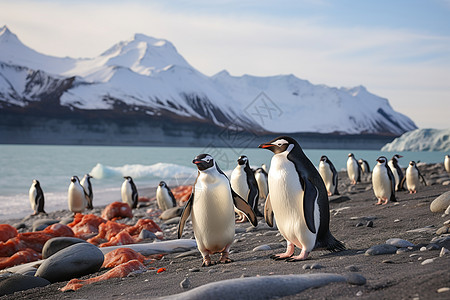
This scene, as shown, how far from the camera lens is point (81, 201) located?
12.1m

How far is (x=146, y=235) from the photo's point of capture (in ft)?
21.6

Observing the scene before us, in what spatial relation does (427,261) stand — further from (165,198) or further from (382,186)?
(165,198)

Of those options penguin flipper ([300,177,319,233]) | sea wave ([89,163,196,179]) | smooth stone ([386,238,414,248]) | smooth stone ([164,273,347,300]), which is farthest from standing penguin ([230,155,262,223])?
sea wave ([89,163,196,179])

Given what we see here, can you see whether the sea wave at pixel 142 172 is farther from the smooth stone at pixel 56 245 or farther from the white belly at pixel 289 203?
the white belly at pixel 289 203

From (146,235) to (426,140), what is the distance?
6006cm

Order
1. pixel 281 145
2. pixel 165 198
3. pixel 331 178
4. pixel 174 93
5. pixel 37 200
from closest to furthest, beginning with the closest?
1. pixel 281 145
2. pixel 331 178
3. pixel 165 198
4. pixel 37 200
5. pixel 174 93

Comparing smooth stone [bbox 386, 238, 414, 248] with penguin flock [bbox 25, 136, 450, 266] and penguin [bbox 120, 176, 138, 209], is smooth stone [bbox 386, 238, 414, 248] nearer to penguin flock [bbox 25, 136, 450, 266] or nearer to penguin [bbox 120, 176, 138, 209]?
penguin flock [bbox 25, 136, 450, 266]

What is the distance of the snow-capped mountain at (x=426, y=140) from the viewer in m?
57.1

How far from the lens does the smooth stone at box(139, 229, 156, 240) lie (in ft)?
21.5

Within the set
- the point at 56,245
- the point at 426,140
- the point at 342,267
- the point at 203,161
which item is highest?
the point at 203,161

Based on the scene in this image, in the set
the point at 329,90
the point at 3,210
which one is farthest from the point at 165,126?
the point at 329,90

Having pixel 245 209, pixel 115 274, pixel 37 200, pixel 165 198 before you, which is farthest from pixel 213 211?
pixel 37 200

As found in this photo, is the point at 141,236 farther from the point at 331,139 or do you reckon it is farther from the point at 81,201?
the point at 331,139

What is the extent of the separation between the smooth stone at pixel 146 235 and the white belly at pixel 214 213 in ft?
8.25
